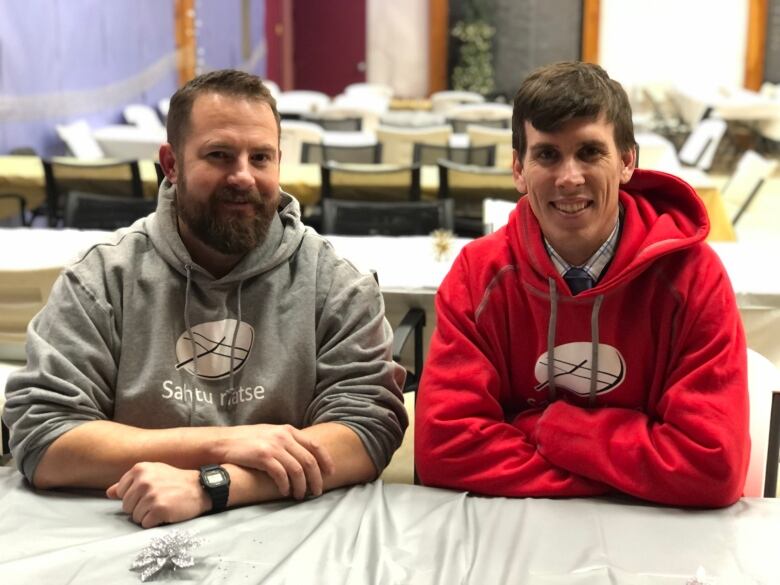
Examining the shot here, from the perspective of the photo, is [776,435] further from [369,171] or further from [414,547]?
[369,171]

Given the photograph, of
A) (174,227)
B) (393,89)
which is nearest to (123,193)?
(174,227)

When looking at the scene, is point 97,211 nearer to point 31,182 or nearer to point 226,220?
point 31,182

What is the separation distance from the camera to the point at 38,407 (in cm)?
160

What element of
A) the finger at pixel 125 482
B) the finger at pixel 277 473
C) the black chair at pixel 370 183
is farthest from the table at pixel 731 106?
the finger at pixel 125 482

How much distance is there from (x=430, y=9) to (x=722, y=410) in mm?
14346

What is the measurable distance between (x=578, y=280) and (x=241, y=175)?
2.00ft

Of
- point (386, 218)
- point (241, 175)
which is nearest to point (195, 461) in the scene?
point (241, 175)

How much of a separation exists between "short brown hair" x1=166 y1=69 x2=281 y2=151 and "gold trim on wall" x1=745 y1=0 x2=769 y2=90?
45.6 feet

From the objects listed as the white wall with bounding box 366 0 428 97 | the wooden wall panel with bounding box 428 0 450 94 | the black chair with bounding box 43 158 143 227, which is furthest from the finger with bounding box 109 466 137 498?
the white wall with bounding box 366 0 428 97

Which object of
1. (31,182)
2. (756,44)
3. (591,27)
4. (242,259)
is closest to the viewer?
(242,259)

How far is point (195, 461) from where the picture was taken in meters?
1.56

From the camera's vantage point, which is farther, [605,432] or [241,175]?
[241,175]

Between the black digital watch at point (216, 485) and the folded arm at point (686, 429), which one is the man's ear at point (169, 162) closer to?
the black digital watch at point (216, 485)

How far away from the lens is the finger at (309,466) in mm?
1515
